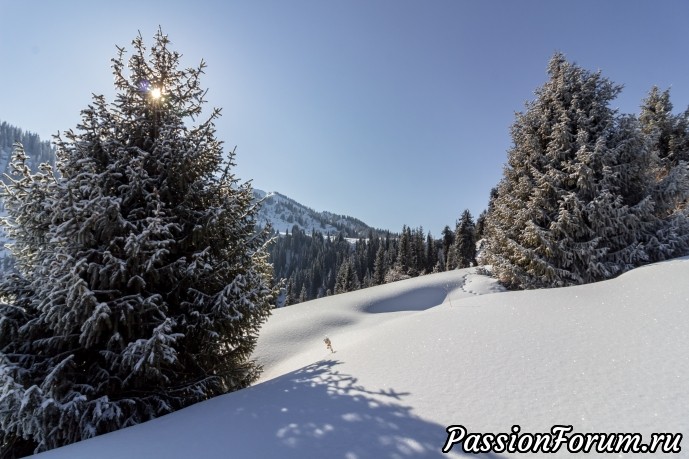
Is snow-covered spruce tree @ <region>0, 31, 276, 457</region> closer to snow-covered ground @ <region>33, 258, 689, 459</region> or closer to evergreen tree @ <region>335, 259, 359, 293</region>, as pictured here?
snow-covered ground @ <region>33, 258, 689, 459</region>

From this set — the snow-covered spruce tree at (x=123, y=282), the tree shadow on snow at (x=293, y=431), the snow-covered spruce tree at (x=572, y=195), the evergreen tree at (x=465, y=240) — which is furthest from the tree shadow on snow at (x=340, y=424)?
the evergreen tree at (x=465, y=240)

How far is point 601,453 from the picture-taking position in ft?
8.54

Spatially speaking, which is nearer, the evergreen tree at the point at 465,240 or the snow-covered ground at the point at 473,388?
the snow-covered ground at the point at 473,388

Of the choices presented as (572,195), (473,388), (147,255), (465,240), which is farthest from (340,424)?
(465,240)

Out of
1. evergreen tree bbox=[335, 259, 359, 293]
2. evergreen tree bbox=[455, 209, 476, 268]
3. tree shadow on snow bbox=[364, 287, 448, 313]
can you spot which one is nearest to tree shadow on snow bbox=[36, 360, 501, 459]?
tree shadow on snow bbox=[364, 287, 448, 313]

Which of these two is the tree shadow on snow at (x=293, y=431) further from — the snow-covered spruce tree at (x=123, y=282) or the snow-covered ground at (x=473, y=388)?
the snow-covered spruce tree at (x=123, y=282)

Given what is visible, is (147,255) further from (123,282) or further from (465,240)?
(465,240)

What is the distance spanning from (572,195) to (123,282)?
1113 centimetres

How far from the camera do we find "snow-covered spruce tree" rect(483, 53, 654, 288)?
902 centimetres

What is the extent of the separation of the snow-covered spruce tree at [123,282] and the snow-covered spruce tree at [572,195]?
27.4 feet

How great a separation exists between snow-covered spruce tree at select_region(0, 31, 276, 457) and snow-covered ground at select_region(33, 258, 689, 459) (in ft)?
3.33

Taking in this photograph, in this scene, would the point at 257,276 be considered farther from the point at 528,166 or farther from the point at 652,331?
the point at 528,166

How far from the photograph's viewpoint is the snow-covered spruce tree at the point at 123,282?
4.45 metres

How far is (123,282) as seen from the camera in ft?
16.6
